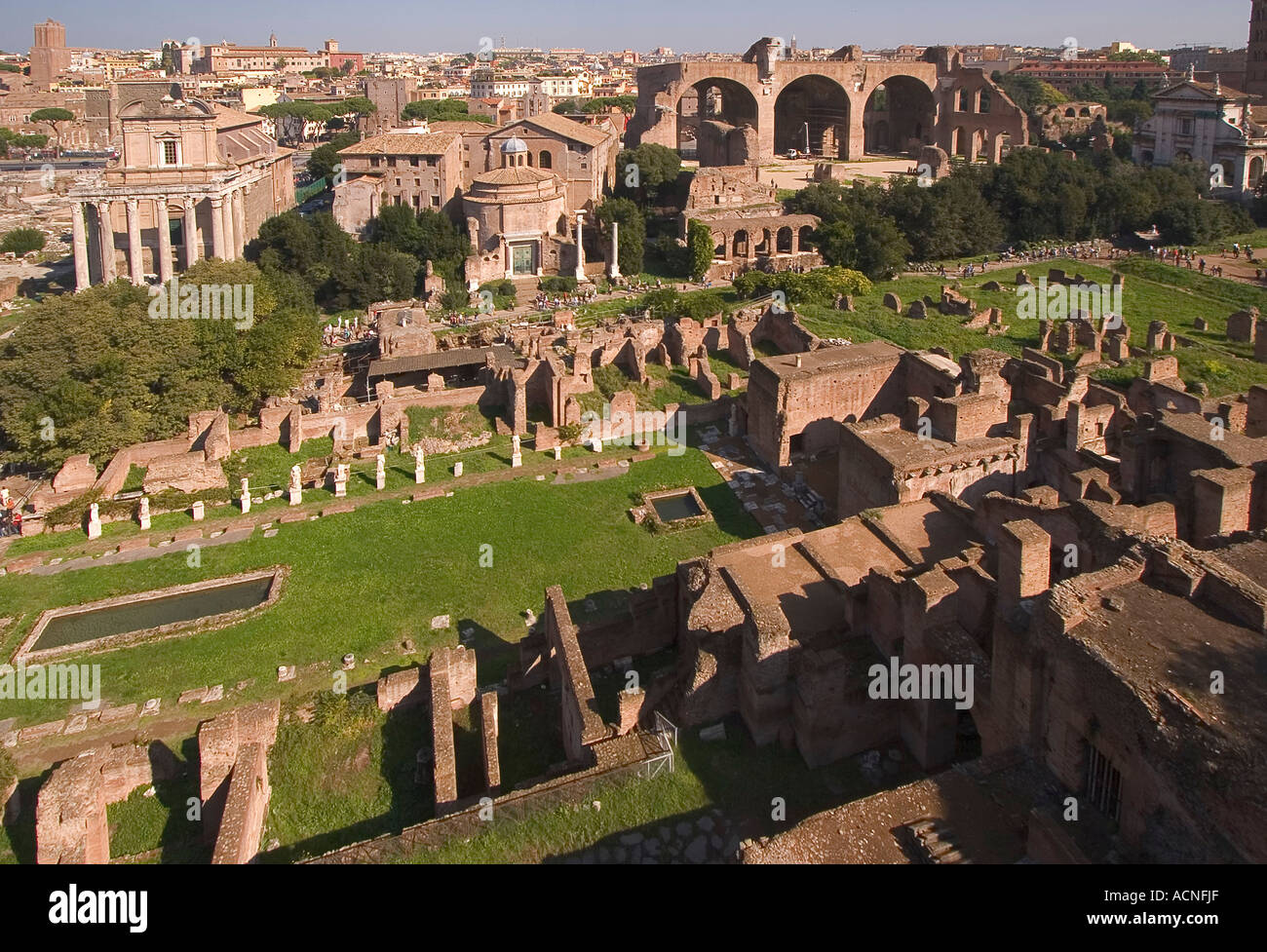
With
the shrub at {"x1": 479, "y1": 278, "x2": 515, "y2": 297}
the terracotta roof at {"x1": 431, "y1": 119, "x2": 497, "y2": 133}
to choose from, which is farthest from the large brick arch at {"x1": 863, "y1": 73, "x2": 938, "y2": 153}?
the shrub at {"x1": 479, "y1": 278, "x2": 515, "y2": 297}

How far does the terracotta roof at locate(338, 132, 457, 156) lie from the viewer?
165ft

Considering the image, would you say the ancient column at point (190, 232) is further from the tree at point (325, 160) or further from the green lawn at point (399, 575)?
the green lawn at point (399, 575)

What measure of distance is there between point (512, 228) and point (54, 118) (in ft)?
280

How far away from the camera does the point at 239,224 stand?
4741 centimetres

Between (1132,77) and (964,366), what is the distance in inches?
4382

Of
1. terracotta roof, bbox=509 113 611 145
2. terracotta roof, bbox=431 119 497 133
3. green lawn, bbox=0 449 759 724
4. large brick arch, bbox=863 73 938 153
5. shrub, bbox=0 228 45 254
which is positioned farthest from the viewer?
large brick arch, bbox=863 73 938 153

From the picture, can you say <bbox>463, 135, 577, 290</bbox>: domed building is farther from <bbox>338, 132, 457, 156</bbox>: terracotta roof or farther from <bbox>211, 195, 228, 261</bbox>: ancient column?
<bbox>211, 195, 228, 261</bbox>: ancient column

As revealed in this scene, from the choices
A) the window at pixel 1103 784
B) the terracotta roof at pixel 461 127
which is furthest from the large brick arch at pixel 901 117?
the window at pixel 1103 784

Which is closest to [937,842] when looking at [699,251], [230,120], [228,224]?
[699,251]

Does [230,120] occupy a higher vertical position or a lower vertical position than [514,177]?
higher

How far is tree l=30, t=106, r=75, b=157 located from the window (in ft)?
384

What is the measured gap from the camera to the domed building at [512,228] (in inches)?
1800

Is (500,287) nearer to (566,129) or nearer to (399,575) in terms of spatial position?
(566,129)
